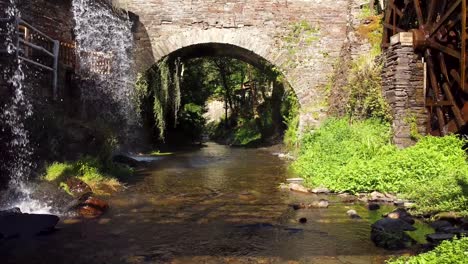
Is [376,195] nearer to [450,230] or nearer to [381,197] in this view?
[381,197]

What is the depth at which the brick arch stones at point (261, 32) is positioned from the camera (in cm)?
1322

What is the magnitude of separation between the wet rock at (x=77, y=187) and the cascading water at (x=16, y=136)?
2.03 feet

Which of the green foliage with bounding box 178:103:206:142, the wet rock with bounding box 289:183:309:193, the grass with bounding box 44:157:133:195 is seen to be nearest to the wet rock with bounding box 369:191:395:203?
the wet rock with bounding box 289:183:309:193

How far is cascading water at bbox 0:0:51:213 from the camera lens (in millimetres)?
6316

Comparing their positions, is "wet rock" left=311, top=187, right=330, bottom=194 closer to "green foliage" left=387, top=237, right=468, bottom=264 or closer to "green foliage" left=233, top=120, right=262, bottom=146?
"green foliage" left=387, top=237, right=468, bottom=264

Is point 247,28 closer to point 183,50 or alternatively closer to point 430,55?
point 183,50

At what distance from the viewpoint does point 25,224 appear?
5074mm

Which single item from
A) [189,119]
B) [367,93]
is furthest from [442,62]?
[189,119]

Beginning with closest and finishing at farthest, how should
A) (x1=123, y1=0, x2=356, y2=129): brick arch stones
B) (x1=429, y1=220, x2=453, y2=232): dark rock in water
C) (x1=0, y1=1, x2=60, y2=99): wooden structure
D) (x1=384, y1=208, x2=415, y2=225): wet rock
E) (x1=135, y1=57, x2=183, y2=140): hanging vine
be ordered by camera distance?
(x1=429, y1=220, x2=453, y2=232): dark rock in water, (x1=384, y1=208, x2=415, y2=225): wet rock, (x1=0, y1=1, x2=60, y2=99): wooden structure, (x1=123, y1=0, x2=356, y2=129): brick arch stones, (x1=135, y1=57, x2=183, y2=140): hanging vine

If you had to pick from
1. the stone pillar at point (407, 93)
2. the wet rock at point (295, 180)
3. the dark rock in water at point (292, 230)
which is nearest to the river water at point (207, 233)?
the dark rock in water at point (292, 230)

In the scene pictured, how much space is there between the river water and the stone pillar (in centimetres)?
301

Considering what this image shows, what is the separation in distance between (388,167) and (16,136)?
6093 millimetres

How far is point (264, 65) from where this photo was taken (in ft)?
52.0

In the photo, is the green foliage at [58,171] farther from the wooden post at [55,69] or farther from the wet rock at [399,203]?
the wet rock at [399,203]
